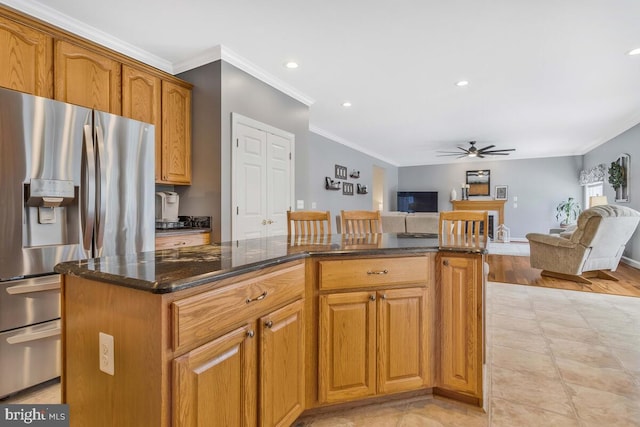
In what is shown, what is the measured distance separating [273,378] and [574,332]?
8.96 feet

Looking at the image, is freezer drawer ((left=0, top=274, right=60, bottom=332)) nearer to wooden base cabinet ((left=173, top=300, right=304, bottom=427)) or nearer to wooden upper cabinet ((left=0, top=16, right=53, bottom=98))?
wooden upper cabinet ((left=0, top=16, right=53, bottom=98))

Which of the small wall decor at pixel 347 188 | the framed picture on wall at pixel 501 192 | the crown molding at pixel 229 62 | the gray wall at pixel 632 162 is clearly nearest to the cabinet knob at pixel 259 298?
the crown molding at pixel 229 62

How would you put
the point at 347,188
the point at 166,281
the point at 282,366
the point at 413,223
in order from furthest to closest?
the point at 347,188
the point at 413,223
the point at 282,366
the point at 166,281

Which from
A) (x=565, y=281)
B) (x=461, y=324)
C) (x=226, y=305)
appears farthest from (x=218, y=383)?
(x=565, y=281)

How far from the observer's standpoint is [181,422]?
0.93 m

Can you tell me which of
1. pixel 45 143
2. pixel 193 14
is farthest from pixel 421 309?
pixel 193 14

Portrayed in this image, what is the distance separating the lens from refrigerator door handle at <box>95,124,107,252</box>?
220 cm

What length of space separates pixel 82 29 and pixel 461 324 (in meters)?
3.34

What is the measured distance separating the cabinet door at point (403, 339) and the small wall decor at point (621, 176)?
612 cm

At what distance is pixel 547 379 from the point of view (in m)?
2.03

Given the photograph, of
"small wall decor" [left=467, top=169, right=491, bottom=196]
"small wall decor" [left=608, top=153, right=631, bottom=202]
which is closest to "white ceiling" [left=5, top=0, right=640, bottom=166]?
"small wall decor" [left=608, top=153, right=631, bottom=202]

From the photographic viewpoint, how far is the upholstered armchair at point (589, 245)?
4172mm

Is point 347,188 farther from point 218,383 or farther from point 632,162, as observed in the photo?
point 218,383

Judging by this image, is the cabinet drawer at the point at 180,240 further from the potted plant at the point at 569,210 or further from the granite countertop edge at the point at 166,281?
the potted plant at the point at 569,210
